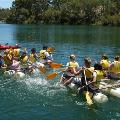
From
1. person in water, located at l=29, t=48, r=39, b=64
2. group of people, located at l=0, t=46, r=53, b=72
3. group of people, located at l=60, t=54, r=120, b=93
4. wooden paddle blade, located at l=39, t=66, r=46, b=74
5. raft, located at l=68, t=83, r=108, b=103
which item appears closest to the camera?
raft, located at l=68, t=83, r=108, b=103

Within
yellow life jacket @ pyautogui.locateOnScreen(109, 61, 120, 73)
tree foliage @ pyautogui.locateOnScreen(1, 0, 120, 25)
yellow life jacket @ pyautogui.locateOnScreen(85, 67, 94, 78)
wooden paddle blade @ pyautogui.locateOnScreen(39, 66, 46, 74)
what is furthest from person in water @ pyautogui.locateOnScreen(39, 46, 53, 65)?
tree foliage @ pyautogui.locateOnScreen(1, 0, 120, 25)

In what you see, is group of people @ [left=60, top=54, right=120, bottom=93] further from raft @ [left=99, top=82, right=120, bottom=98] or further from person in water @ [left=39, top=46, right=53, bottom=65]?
person in water @ [left=39, top=46, right=53, bottom=65]

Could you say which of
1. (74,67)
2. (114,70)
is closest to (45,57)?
(74,67)

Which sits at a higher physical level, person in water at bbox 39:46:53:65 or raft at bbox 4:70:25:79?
person in water at bbox 39:46:53:65

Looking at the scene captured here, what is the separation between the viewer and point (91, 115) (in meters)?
16.8

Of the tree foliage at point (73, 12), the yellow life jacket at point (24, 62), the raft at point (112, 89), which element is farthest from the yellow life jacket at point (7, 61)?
the tree foliage at point (73, 12)

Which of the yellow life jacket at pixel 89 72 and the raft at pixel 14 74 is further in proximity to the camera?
the raft at pixel 14 74

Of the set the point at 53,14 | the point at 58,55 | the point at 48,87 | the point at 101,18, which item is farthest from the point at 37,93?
the point at 53,14

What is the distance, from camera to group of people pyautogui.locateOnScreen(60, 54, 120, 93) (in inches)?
735

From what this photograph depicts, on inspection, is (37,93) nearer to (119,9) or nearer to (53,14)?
(119,9)

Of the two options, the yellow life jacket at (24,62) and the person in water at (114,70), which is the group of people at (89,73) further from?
the yellow life jacket at (24,62)

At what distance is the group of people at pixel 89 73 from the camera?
18672 mm

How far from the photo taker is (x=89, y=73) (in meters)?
18.8

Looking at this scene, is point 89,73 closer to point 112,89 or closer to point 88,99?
point 88,99
